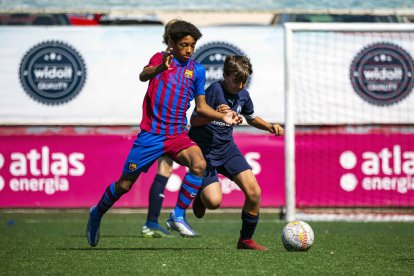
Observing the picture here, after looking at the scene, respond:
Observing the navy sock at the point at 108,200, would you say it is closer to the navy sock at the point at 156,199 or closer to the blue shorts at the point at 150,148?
the blue shorts at the point at 150,148

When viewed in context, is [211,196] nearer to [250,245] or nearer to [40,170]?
[250,245]

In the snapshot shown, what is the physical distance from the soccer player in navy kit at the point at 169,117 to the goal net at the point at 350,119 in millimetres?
4104

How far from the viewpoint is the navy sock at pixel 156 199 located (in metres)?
9.66

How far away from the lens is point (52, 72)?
13.0m

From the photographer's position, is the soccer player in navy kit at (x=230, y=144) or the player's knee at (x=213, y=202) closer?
the soccer player in navy kit at (x=230, y=144)

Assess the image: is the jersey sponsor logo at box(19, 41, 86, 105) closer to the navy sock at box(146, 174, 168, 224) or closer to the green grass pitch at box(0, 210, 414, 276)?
the green grass pitch at box(0, 210, 414, 276)

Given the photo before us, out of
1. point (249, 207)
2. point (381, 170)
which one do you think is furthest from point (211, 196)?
point (381, 170)

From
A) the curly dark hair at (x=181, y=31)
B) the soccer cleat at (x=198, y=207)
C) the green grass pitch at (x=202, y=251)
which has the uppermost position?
the curly dark hair at (x=181, y=31)

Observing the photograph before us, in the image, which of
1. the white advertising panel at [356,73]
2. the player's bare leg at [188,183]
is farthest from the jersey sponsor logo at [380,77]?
the player's bare leg at [188,183]

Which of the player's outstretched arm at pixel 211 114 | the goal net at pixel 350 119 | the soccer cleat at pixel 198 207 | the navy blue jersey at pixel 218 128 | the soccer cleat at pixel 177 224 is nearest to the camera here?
the player's outstretched arm at pixel 211 114

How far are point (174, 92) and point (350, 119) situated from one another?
16.9 ft

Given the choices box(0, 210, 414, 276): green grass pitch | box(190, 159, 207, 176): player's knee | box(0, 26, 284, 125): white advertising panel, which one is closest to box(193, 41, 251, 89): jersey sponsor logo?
box(0, 26, 284, 125): white advertising panel

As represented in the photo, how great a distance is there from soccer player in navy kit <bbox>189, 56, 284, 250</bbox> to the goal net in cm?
370

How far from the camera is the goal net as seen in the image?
12359mm
